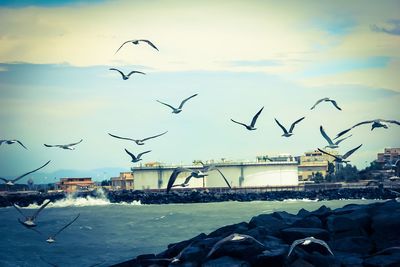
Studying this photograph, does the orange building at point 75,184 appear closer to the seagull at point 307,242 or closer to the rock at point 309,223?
the rock at point 309,223

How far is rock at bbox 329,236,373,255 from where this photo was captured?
58.2 feet

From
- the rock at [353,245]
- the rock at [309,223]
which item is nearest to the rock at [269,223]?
the rock at [309,223]

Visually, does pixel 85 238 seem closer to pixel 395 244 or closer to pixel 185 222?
pixel 185 222

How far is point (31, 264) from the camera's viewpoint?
33.5 m

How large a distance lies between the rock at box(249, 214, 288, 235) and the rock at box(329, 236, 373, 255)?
7.22ft

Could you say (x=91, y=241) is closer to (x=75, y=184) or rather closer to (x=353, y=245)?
(x=353, y=245)

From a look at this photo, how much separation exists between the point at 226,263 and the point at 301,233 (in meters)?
2.60

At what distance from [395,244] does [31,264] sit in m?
19.6

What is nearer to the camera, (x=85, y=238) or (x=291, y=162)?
(x=85, y=238)

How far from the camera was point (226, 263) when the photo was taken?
16641 mm

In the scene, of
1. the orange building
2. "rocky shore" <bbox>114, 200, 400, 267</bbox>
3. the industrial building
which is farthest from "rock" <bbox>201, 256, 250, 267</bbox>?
the orange building

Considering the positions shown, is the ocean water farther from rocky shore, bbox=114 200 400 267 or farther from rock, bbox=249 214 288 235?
rocky shore, bbox=114 200 400 267

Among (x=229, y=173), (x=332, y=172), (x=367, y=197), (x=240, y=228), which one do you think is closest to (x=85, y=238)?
(x=240, y=228)

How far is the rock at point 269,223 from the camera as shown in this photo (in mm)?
20391
